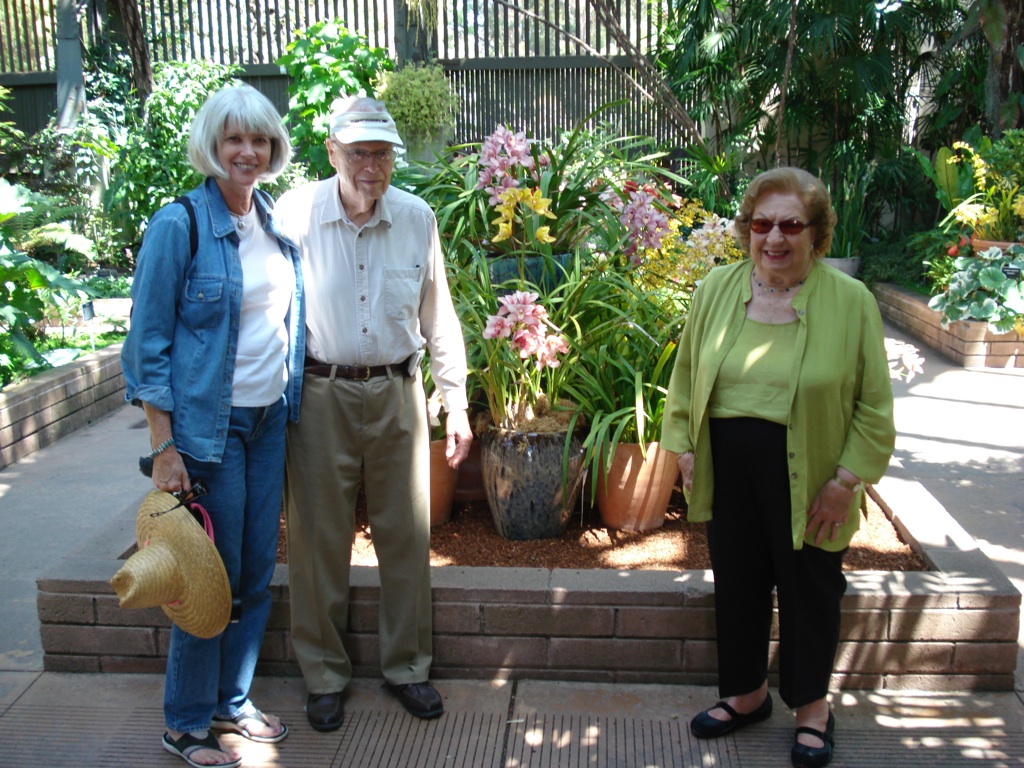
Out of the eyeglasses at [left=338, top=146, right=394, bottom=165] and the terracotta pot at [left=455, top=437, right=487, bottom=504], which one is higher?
the eyeglasses at [left=338, top=146, right=394, bottom=165]

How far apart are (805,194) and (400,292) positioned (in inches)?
43.7

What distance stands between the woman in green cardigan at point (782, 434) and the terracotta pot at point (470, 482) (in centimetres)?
147

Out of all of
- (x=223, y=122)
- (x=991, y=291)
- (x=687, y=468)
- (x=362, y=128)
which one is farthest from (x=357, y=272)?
(x=991, y=291)

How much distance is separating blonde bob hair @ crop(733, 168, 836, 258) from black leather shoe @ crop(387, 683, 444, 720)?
5.41 feet

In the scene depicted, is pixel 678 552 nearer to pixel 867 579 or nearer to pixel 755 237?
pixel 867 579

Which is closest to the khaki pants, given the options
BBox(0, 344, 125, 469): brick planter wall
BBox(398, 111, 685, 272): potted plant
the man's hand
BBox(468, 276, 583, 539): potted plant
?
the man's hand

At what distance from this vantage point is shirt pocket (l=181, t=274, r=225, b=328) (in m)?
2.60

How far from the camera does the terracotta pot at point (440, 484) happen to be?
386 cm

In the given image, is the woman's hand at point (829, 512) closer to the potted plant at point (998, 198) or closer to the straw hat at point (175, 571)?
the straw hat at point (175, 571)

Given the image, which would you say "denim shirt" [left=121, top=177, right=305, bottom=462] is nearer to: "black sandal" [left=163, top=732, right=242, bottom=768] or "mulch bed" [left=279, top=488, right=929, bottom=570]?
"black sandal" [left=163, top=732, right=242, bottom=768]

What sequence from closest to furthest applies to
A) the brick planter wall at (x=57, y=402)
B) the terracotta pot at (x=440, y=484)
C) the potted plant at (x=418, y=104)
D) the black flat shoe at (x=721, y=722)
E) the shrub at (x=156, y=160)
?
the black flat shoe at (x=721, y=722)
the terracotta pot at (x=440, y=484)
the brick planter wall at (x=57, y=402)
the shrub at (x=156, y=160)
the potted plant at (x=418, y=104)

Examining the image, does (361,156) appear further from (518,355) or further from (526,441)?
(526,441)

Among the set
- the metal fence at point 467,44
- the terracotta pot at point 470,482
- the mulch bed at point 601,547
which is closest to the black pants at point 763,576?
the mulch bed at point 601,547

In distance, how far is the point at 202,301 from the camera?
2.60 meters
